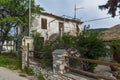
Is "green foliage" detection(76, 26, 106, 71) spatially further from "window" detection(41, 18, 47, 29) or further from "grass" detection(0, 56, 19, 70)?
"window" detection(41, 18, 47, 29)

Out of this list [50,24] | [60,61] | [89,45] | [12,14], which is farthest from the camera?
[50,24]

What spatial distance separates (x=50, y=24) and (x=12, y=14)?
703 cm

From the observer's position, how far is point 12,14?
25547 millimetres

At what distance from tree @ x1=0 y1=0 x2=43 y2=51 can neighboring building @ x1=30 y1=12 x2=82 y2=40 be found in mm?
3308

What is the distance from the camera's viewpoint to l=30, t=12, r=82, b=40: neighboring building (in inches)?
1178

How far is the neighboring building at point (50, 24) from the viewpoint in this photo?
2992cm

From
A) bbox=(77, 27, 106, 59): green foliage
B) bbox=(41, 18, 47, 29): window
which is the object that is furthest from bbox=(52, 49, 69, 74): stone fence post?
bbox=(41, 18, 47, 29): window

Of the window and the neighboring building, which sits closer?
the neighboring building

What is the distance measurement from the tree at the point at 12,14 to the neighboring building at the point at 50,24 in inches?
130

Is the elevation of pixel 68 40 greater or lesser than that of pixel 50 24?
lesser

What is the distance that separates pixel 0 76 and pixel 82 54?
4409 millimetres

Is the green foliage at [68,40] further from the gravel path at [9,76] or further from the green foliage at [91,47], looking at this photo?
the gravel path at [9,76]

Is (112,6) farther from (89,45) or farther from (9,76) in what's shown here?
(9,76)

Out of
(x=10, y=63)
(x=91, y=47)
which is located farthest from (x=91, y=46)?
(x=10, y=63)
